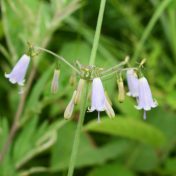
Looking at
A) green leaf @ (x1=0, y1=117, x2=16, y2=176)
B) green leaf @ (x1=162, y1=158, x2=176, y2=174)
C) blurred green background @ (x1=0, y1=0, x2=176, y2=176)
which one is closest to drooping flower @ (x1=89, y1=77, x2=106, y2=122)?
blurred green background @ (x1=0, y1=0, x2=176, y2=176)

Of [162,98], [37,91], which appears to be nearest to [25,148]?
[37,91]

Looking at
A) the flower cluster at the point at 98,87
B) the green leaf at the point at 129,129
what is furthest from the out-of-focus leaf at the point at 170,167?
the flower cluster at the point at 98,87

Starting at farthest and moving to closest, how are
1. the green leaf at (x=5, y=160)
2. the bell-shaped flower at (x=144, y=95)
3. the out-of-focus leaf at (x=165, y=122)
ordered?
1. the out-of-focus leaf at (x=165, y=122)
2. the green leaf at (x=5, y=160)
3. the bell-shaped flower at (x=144, y=95)

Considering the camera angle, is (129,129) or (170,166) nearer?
(129,129)

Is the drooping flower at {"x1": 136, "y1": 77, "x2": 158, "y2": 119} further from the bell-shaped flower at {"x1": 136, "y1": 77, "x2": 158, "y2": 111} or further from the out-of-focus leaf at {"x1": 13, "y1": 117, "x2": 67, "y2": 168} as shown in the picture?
the out-of-focus leaf at {"x1": 13, "y1": 117, "x2": 67, "y2": 168}

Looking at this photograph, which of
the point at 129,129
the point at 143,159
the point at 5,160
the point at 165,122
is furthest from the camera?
the point at 165,122

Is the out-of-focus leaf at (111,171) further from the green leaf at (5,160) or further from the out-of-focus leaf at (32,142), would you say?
the green leaf at (5,160)

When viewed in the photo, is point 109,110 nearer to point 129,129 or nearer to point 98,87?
point 98,87

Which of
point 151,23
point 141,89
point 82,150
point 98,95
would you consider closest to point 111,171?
point 82,150
